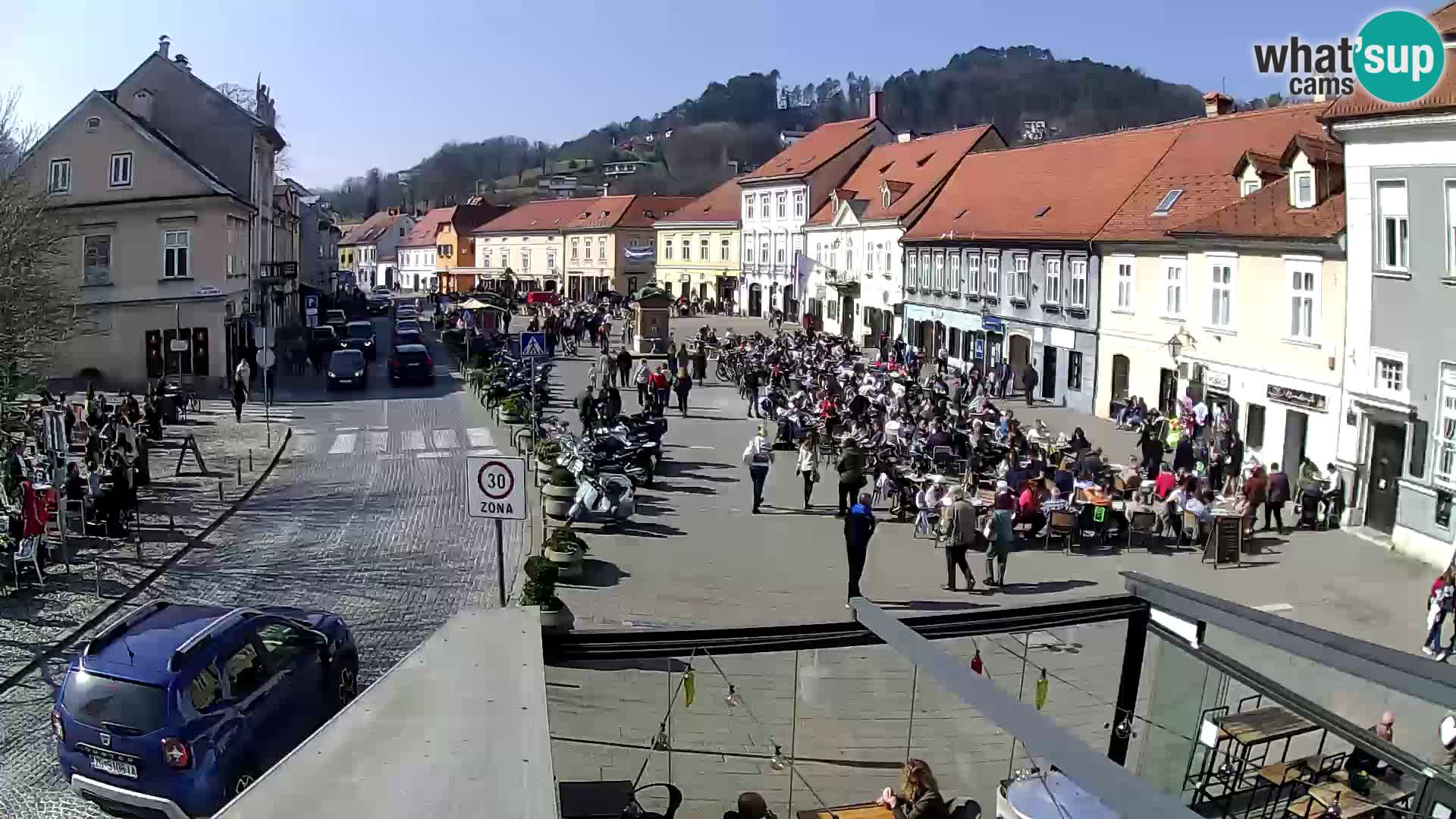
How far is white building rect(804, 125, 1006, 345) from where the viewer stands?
54.6 meters

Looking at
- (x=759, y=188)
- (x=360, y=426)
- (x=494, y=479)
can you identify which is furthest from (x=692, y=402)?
(x=759, y=188)

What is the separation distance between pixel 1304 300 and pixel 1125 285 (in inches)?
369

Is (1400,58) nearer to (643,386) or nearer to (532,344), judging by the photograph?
(532,344)

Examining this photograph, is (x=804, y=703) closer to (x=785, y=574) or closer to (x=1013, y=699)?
(x=1013, y=699)

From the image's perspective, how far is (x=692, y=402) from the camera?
3622 cm

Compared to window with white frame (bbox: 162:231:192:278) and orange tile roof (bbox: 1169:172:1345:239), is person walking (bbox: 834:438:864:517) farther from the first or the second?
window with white frame (bbox: 162:231:192:278)

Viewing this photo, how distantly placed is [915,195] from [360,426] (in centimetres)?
3097

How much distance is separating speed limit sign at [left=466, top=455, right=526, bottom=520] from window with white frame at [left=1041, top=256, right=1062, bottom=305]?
27.0 metres

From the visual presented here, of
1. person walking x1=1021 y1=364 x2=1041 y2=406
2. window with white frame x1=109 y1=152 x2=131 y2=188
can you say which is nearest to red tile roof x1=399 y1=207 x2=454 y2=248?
window with white frame x1=109 y1=152 x2=131 y2=188

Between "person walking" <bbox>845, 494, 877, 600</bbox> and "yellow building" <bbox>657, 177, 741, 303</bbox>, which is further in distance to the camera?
"yellow building" <bbox>657, 177, 741, 303</bbox>

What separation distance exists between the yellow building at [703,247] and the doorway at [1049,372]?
4596 cm

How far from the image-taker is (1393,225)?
65.8 ft

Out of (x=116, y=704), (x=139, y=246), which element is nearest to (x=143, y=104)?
(x=139, y=246)

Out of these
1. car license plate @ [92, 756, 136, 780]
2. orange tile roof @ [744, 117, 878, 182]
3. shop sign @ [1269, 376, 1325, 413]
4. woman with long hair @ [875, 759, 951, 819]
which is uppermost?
orange tile roof @ [744, 117, 878, 182]
